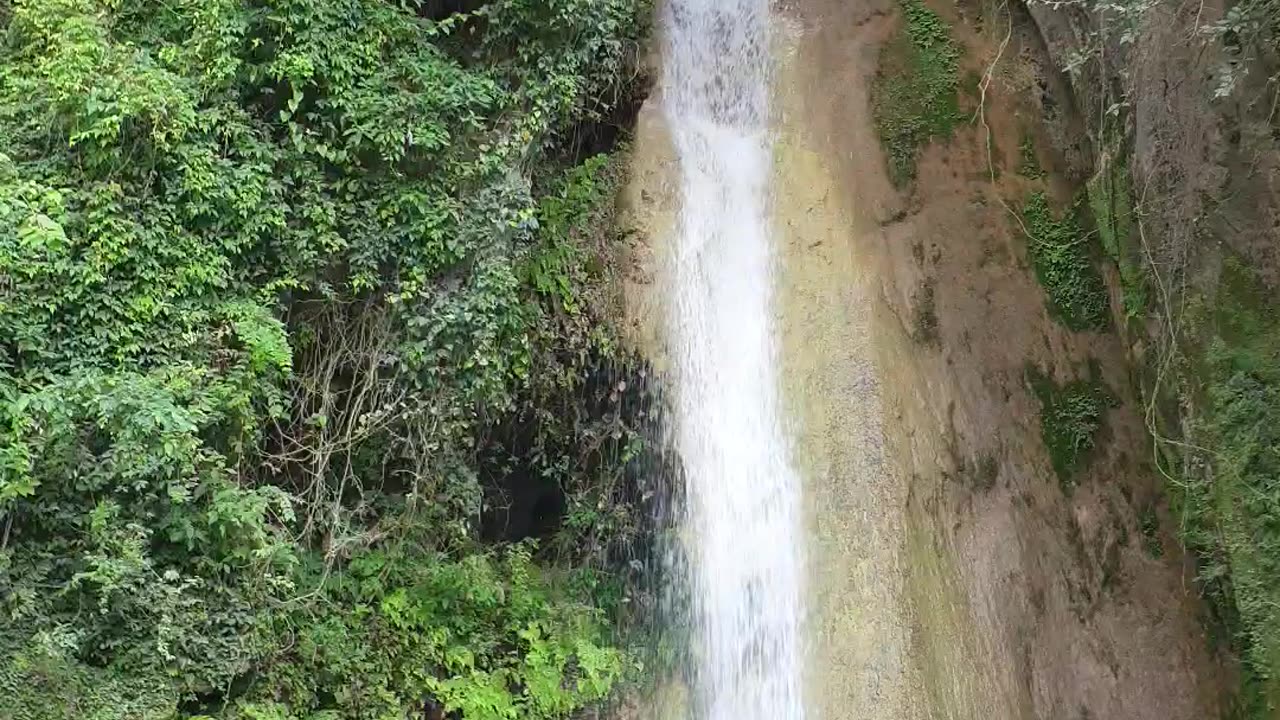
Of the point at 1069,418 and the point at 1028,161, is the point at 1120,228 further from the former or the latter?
the point at 1069,418

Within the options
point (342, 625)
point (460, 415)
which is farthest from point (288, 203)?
point (342, 625)

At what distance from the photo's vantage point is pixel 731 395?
7621 millimetres

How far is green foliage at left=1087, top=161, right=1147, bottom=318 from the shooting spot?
6734 mm

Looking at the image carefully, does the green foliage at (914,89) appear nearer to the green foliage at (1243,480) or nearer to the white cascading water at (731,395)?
the white cascading water at (731,395)

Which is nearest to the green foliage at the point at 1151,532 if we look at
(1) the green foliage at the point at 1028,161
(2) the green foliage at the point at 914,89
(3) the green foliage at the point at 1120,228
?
(3) the green foliage at the point at 1120,228

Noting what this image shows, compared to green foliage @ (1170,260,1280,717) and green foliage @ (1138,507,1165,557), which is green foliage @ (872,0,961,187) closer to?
green foliage @ (1170,260,1280,717)

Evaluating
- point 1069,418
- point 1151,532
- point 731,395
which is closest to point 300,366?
point 731,395

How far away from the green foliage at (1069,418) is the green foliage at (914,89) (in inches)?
84.1

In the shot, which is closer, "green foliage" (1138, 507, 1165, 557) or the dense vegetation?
the dense vegetation

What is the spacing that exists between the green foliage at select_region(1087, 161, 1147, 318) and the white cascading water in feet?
8.42

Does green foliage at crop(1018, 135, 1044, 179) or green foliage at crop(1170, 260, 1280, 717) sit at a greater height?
green foliage at crop(1018, 135, 1044, 179)

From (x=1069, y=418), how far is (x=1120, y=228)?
57.5 inches

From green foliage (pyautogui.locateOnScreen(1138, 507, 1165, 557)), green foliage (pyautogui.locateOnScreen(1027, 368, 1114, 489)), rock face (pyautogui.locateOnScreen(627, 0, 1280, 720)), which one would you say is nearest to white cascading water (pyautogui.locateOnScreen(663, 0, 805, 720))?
rock face (pyautogui.locateOnScreen(627, 0, 1280, 720))

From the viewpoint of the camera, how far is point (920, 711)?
6.27 m
